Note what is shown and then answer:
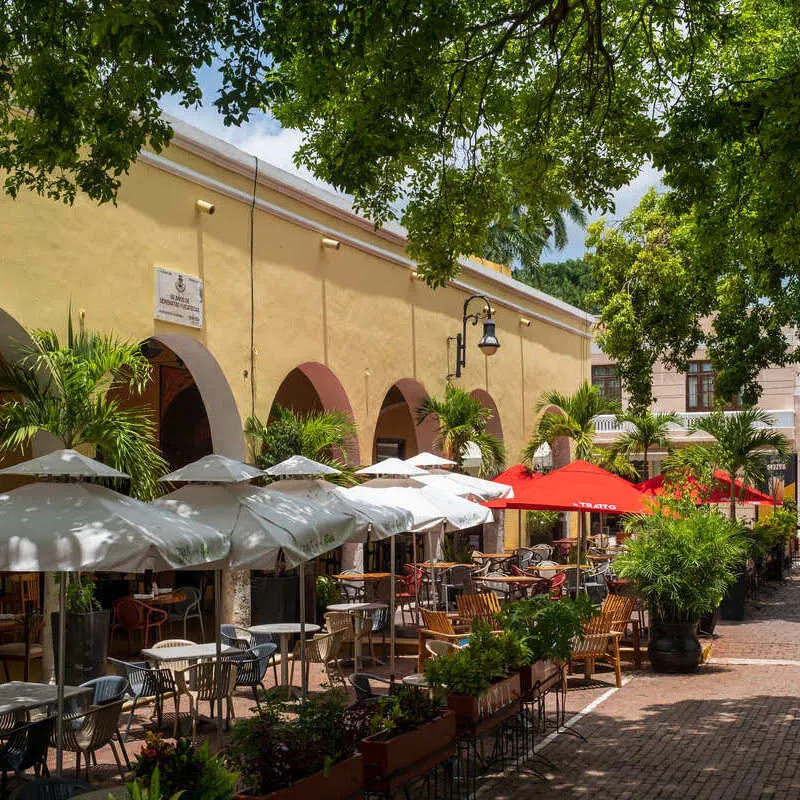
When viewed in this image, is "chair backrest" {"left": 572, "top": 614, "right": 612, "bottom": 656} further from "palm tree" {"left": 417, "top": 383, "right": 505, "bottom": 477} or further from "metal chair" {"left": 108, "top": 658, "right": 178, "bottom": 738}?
"palm tree" {"left": 417, "top": 383, "right": 505, "bottom": 477}

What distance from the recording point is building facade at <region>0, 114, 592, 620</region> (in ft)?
39.8

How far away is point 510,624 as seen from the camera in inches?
393

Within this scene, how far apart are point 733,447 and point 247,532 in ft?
50.3

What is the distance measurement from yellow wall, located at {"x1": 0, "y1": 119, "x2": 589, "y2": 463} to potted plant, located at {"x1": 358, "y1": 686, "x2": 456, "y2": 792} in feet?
20.9

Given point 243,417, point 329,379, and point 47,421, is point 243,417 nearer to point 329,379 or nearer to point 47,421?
point 329,379

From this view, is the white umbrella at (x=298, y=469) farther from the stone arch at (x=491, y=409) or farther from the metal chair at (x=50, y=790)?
the stone arch at (x=491, y=409)

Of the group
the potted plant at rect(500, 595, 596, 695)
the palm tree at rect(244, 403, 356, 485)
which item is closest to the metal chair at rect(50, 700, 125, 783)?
the potted plant at rect(500, 595, 596, 695)

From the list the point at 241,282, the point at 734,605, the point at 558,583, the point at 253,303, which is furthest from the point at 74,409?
the point at 734,605

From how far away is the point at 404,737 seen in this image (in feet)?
22.8

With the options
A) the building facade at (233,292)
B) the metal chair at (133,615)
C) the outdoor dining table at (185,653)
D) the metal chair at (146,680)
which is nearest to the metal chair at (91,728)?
the metal chair at (146,680)

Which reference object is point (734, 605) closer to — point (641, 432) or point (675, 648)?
point (675, 648)

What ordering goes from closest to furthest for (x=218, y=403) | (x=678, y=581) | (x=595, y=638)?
(x=595, y=638) → (x=678, y=581) → (x=218, y=403)

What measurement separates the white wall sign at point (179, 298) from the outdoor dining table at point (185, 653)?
450cm

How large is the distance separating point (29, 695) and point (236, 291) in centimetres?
767
